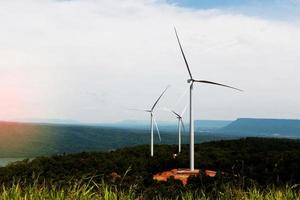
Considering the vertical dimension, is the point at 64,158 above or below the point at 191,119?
below

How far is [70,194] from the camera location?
1475 cm

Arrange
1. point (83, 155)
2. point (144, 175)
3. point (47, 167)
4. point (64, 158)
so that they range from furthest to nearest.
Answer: point (83, 155) < point (64, 158) < point (47, 167) < point (144, 175)

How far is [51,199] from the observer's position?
48.2ft

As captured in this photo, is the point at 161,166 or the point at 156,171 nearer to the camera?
the point at 156,171

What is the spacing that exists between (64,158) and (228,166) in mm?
22060

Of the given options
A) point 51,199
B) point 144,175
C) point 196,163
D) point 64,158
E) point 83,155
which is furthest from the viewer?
point 83,155

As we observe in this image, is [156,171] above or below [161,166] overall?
below

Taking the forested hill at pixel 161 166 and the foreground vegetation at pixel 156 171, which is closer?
the foreground vegetation at pixel 156 171

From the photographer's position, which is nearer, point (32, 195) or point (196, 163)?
point (32, 195)

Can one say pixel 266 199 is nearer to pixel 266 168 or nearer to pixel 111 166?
pixel 266 168

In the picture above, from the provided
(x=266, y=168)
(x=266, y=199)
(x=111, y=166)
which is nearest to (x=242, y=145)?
(x=111, y=166)

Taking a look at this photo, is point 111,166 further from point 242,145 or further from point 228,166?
point 242,145

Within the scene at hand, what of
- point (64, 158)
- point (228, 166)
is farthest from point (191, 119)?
point (64, 158)

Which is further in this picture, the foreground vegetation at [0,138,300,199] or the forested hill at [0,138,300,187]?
the forested hill at [0,138,300,187]
